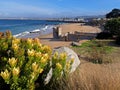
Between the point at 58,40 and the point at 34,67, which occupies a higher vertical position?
the point at 34,67

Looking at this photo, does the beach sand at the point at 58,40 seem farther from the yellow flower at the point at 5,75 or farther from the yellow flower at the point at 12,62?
the yellow flower at the point at 5,75

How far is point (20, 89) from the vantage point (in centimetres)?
438

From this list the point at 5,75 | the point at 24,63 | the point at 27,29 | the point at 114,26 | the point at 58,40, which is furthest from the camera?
the point at 27,29

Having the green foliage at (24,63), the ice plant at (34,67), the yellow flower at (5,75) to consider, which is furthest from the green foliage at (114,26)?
the yellow flower at (5,75)

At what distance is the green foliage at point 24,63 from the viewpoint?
4359mm

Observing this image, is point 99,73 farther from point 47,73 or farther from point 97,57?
point 97,57

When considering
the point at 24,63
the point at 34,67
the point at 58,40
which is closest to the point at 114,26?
the point at 58,40

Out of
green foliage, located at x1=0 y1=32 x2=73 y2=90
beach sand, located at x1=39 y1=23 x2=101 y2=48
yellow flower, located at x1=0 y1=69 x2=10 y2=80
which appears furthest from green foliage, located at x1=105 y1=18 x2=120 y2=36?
yellow flower, located at x1=0 y1=69 x2=10 y2=80

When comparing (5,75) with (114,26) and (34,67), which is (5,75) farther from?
(114,26)

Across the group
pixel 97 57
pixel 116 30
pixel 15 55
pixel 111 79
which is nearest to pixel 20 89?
pixel 15 55

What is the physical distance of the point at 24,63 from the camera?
478 centimetres

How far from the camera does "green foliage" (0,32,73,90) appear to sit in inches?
172

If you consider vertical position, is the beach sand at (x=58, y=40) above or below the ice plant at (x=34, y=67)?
below

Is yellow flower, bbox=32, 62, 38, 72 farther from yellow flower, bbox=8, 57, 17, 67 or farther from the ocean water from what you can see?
the ocean water
